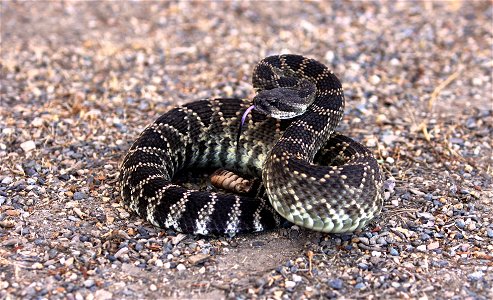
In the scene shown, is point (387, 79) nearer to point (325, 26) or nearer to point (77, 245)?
point (325, 26)

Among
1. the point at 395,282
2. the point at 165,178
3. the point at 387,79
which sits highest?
the point at 387,79

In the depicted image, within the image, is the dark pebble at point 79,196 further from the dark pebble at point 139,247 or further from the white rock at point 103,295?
the white rock at point 103,295

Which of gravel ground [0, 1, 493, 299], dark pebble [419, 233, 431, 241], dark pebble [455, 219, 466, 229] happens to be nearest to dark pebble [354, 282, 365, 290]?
gravel ground [0, 1, 493, 299]

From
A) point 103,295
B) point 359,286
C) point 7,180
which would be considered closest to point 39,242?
point 103,295

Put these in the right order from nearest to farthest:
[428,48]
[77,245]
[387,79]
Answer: [77,245] < [387,79] < [428,48]

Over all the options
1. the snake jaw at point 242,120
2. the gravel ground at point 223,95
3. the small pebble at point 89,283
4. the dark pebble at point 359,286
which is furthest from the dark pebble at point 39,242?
the dark pebble at point 359,286

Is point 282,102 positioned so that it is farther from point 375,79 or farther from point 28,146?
point 375,79

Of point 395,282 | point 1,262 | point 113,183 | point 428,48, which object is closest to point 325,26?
point 428,48
